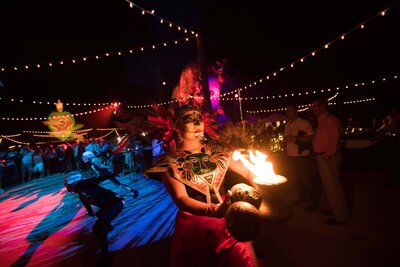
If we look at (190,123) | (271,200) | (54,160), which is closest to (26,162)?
(54,160)

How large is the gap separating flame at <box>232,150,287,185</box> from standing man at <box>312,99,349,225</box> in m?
2.08

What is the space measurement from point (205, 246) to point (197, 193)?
43 cm

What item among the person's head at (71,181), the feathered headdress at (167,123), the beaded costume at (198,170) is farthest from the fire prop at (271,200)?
the person's head at (71,181)

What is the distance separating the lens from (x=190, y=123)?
241 centimetres

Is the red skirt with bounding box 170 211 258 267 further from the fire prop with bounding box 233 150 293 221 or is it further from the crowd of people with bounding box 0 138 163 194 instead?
the crowd of people with bounding box 0 138 163 194

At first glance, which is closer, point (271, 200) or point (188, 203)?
point (271, 200)

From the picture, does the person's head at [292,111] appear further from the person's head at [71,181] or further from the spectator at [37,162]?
the spectator at [37,162]

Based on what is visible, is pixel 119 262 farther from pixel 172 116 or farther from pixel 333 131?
pixel 333 131

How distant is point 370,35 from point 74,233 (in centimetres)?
1475

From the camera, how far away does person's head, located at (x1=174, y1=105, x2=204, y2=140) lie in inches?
94.8

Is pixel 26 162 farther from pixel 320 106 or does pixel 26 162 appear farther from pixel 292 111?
pixel 320 106

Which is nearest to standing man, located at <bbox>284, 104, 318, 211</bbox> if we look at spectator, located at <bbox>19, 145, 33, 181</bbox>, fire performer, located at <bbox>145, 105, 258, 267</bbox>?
fire performer, located at <bbox>145, 105, 258, 267</bbox>

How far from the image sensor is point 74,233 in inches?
198

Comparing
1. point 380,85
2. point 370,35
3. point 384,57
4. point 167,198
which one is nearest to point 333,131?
point 167,198
